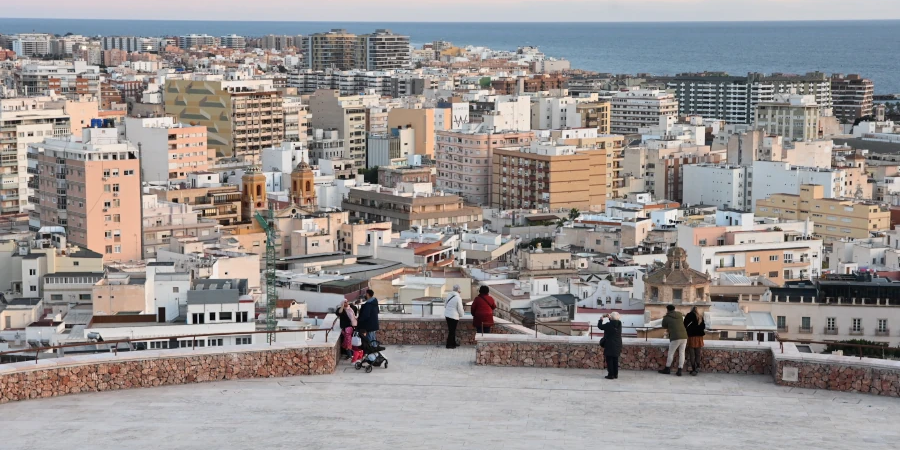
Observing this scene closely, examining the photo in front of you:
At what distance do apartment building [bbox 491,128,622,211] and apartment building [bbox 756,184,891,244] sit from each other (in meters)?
6.10

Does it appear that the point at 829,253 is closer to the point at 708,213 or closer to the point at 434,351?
the point at 708,213

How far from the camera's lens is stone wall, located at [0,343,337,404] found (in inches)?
303

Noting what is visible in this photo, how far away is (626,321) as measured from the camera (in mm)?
17297

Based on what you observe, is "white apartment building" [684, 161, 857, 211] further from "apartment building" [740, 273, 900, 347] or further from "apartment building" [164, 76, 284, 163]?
"apartment building" [740, 273, 900, 347]

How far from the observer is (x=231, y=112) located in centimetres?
4834

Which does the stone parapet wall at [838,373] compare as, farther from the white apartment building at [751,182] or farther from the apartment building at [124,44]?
the apartment building at [124,44]

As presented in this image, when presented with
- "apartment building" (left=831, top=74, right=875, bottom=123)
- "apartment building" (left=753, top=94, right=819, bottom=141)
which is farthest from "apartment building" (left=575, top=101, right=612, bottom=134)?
"apartment building" (left=831, top=74, right=875, bottom=123)

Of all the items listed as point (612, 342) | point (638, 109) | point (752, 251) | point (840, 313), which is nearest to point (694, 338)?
point (612, 342)

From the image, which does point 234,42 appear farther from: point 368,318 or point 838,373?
point 838,373

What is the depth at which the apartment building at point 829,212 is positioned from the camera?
3216 cm

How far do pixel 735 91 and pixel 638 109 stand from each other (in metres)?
7.89

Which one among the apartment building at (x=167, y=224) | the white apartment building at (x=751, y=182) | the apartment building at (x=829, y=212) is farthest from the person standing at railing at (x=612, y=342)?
the white apartment building at (x=751, y=182)

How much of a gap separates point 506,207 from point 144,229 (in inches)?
568

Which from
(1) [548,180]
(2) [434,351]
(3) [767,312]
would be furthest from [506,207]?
(2) [434,351]
